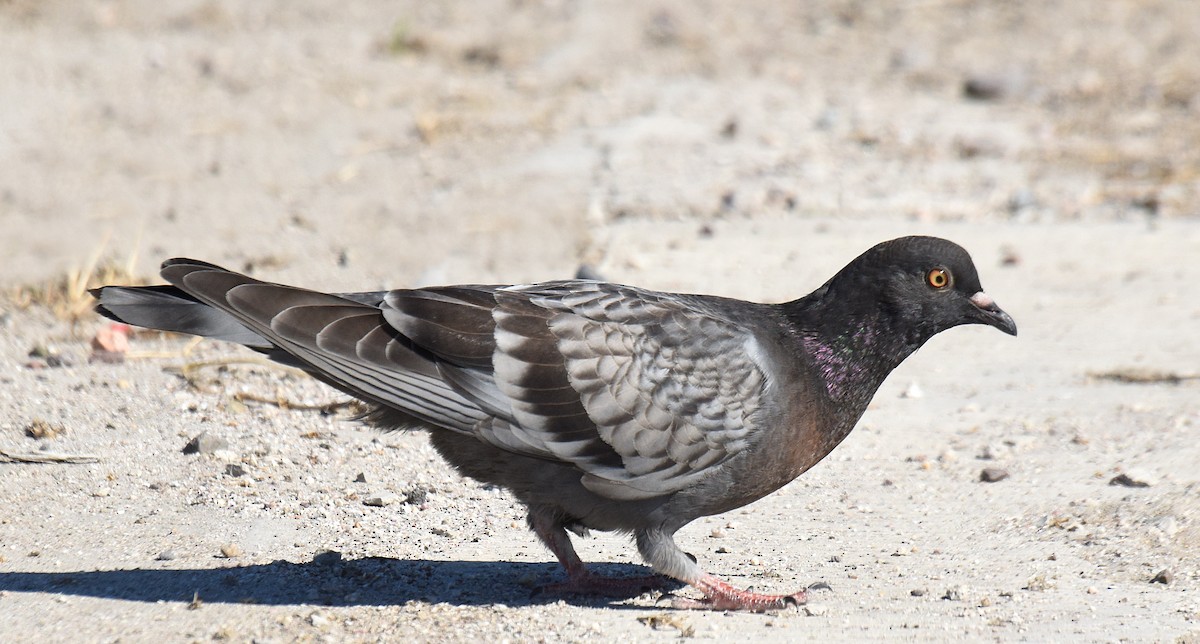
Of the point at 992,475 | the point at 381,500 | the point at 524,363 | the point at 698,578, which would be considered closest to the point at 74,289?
the point at 381,500

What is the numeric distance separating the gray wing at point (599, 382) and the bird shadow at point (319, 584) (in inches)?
21.1

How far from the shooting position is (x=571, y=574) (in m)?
4.81

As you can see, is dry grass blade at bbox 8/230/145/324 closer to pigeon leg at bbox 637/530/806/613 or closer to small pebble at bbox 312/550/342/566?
small pebble at bbox 312/550/342/566

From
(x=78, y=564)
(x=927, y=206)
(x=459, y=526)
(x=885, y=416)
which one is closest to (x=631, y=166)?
(x=927, y=206)

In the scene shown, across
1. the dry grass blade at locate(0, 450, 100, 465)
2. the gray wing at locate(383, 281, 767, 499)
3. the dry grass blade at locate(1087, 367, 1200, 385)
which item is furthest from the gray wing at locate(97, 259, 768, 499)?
the dry grass blade at locate(1087, 367, 1200, 385)

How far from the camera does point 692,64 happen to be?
12352 millimetres

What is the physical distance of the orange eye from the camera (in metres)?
4.89

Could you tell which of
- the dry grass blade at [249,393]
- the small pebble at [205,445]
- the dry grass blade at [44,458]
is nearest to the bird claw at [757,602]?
the dry grass blade at [249,393]

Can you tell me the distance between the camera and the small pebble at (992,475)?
5.67m

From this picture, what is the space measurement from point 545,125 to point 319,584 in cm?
661

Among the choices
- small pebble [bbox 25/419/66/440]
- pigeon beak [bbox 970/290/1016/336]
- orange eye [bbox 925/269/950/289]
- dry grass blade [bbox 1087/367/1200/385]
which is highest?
orange eye [bbox 925/269/950/289]

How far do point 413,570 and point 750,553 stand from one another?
3.93ft

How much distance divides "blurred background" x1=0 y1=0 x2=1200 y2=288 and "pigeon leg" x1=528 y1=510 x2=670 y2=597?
3258 mm

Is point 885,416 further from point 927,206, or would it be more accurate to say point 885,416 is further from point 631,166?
point 631,166
